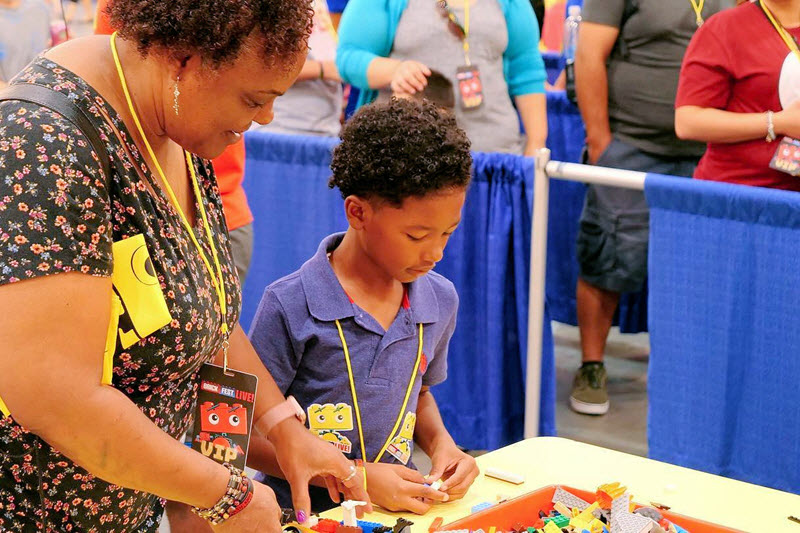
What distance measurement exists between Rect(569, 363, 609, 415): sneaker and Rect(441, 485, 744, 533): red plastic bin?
247 cm

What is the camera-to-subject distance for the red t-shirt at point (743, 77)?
3.17 m

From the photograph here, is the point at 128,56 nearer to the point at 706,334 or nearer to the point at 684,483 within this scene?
the point at 684,483

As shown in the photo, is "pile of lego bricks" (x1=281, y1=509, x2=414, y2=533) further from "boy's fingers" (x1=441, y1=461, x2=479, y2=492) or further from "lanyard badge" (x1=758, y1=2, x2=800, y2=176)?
"lanyard badge" (x1=758, y1=2, x2=800, y2=176)

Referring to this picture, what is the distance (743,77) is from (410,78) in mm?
1082

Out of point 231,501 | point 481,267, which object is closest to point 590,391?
point 481,267

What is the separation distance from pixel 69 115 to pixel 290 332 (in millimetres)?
880

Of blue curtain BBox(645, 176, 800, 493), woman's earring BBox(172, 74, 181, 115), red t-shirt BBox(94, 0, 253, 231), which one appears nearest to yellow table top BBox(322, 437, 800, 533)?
woman's earring BBox(172, 74, 181, 115)

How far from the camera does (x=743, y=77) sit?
3.22m

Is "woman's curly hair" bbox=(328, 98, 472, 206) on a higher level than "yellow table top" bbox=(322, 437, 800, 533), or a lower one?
higher

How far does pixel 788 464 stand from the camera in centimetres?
292

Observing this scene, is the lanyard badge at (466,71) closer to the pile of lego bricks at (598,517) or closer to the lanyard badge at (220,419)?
the pile of lego bricks at (598,517)

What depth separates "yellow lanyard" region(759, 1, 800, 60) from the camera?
3.15 m

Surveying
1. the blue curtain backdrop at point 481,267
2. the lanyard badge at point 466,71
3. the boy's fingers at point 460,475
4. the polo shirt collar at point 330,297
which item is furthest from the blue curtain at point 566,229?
the boy's fingers at point 460,475

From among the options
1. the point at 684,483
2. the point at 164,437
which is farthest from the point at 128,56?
the point at 684,483
